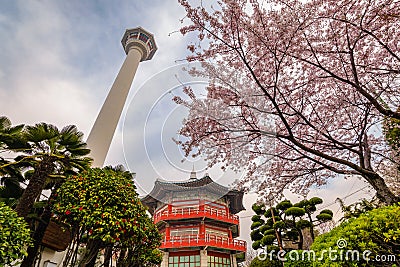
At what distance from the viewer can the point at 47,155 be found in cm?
537

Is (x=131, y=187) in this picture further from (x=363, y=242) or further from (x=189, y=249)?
(x=189, y=249)

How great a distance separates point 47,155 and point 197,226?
1549 centimetres

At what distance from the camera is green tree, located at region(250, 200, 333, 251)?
12391 mm

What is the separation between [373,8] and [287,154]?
348 centimetres

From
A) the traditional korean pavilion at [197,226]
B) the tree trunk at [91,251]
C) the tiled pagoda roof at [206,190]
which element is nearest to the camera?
the tree trunk at [91,251]

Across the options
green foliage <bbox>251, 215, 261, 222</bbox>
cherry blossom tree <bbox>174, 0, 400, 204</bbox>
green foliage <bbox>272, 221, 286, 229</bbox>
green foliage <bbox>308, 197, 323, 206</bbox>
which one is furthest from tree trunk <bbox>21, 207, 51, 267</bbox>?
green foliage <bbox>251, 215, 261, 222</bbox>

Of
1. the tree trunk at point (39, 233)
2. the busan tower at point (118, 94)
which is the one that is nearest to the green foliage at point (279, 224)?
the busan tower at point (118, 94)

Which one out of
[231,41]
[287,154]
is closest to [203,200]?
[287,154]

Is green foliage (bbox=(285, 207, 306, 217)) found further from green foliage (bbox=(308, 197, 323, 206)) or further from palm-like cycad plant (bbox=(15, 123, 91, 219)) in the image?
palm-like cycad plant (bbox=(15, 123, 91, 219))

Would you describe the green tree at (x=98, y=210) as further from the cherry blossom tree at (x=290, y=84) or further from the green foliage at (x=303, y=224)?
the green foliage at (x=303, y=224)

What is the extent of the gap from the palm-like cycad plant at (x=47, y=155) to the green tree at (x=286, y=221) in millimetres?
8327

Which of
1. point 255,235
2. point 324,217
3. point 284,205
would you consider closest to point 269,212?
point 284,205

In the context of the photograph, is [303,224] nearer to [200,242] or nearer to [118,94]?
[200,242]

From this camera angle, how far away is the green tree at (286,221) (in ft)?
40.7
